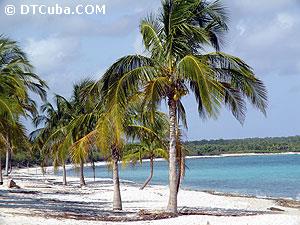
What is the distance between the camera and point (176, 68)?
50.5 feet

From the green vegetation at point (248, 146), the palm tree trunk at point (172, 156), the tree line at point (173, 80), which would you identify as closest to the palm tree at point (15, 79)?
the tree line at point (173, 80)

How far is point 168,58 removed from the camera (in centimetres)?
A: 1567

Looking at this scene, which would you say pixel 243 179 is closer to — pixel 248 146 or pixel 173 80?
pixel 173 80

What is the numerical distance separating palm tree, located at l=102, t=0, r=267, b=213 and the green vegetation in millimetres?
134657

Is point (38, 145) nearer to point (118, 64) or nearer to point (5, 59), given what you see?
point (5, 59)

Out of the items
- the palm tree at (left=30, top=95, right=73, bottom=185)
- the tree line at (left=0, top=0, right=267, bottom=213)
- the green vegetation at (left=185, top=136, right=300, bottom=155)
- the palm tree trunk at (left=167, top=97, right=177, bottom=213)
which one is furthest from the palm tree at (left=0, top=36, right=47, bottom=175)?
the green vegetation at (left=185, top=136, right=300, bottom=155)

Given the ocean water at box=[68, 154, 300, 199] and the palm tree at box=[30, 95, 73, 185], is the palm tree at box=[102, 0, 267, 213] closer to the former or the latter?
Result: the ocean water at box=[68, 154, 300, 199]

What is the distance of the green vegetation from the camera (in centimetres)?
15348

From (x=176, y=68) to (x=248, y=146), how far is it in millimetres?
144296

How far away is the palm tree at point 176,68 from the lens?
15.5m

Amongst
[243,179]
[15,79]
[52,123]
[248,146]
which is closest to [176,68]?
[15,79]

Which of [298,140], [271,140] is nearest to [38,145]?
Answer: [298,140]

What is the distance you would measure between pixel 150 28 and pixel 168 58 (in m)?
1.10

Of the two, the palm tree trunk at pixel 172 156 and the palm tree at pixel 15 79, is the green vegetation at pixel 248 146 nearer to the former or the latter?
the palm tree at pixel 15 79
